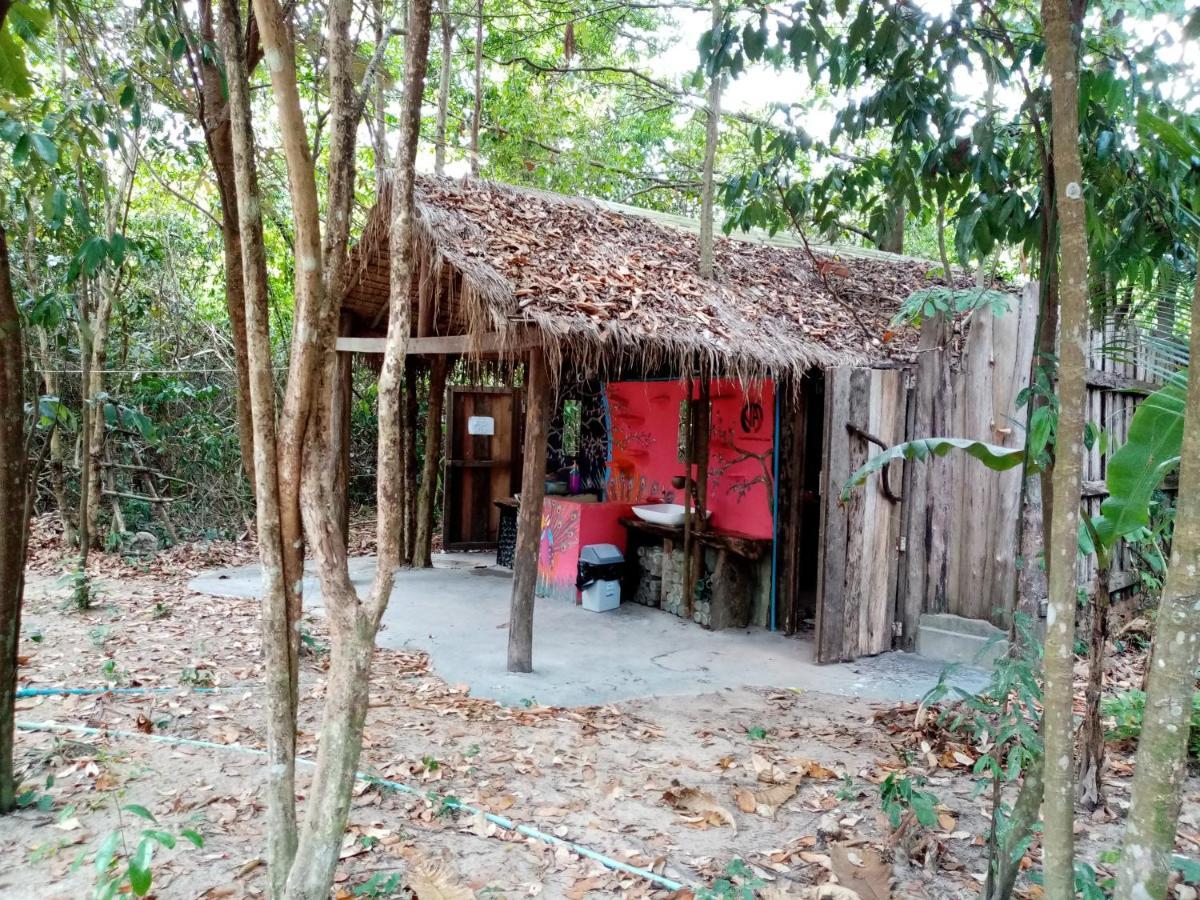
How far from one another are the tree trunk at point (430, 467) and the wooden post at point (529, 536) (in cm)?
354

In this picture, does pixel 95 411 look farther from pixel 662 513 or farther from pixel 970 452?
pixel 970 452

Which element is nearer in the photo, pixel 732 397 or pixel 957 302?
pixel 957 302

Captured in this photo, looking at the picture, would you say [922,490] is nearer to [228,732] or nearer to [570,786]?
[570,786]

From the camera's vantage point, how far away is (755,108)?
13.8 meters

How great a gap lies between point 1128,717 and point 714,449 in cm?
400

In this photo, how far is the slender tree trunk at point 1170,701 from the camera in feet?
4.57

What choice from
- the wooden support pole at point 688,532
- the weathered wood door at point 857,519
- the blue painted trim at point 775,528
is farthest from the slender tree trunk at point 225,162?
the blue painted trim at point 775,528

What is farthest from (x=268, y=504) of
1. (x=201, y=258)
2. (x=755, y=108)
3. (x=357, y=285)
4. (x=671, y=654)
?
(x=755, y=108)

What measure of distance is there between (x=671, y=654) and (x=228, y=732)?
3.12 m

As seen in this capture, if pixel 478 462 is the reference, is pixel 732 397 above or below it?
above

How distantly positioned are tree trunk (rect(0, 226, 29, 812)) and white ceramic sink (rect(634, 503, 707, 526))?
5089 mm

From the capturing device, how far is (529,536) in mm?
5344

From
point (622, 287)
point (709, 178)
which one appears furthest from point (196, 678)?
point (709, 178)

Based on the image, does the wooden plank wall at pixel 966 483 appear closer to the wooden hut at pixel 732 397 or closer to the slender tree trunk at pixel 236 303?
the wooden hut at pixel 732 397
